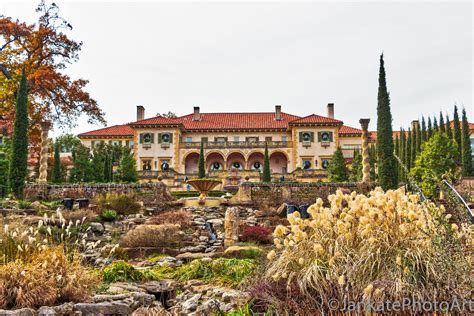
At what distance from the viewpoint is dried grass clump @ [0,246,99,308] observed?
15.3ft

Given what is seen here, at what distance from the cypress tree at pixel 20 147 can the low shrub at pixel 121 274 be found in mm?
15177

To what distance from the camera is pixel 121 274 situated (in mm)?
7238

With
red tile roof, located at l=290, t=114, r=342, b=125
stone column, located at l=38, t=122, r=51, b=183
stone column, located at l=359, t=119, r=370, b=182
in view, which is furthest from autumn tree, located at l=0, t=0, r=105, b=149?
red tile roof, located at l=290, t=114, r=342, b=125

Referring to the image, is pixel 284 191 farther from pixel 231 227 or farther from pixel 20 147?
pixel 20 147

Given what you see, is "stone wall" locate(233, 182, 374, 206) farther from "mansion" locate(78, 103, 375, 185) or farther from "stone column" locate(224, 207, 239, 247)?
"mansion" locate(78, 103, 375, 185)

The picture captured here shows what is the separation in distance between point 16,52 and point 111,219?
1421 centimetres

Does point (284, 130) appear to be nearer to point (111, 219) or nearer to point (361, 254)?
point (111, 219)

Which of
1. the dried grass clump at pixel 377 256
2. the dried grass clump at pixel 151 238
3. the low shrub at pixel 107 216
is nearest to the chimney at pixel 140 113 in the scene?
the low shrub at pixel 107 216

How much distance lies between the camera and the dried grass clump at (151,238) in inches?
432

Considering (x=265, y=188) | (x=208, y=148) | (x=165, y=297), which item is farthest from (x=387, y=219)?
(x=208, y=148)

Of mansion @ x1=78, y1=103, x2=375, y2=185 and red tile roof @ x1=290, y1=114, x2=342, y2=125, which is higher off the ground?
red tile roof @ x1=290, y1=114, x2=342, y2=125

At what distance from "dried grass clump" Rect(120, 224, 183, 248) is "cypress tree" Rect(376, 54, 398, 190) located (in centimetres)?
1283

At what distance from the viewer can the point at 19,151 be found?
20.7 metres

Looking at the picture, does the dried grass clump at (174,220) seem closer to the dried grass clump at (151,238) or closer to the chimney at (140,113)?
the dried grass clump at (151,238)
